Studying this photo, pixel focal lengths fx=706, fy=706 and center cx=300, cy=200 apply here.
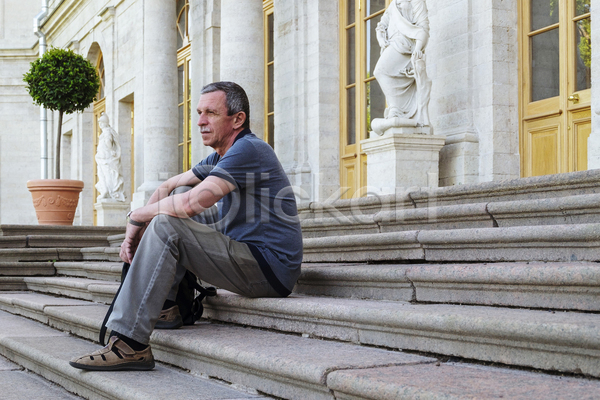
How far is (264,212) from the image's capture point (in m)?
3.14

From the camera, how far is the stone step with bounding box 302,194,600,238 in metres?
3.13

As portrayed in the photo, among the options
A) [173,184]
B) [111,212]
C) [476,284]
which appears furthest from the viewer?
[111,212]

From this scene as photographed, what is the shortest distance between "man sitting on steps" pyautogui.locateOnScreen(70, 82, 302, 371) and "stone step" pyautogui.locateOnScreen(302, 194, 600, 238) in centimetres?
102

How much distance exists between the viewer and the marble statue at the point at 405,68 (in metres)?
6.64

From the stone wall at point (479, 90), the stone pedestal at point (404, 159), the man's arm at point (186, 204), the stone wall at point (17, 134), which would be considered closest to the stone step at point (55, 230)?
the stone pedestal at point (404, 159)

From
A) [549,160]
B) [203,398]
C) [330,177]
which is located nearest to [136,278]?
[203,398]

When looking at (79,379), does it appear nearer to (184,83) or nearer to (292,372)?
(292,372)

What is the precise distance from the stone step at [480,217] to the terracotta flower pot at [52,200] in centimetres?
653

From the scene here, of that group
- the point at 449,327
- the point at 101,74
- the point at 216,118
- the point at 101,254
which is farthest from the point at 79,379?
the point at 101,74

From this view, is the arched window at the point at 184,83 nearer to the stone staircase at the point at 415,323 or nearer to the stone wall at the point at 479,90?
the stone wall at the point at 479,90

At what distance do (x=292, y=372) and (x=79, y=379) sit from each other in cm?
108

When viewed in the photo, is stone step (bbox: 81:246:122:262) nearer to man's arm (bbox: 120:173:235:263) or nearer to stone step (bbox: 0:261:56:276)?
stone step (bbox: 0:261:56:276)

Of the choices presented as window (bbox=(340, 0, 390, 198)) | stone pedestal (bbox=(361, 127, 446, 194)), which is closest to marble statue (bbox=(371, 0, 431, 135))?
stone pedestal (bbox=(361, 127, 446, 194))

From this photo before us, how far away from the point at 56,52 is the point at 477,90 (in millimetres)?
7116
